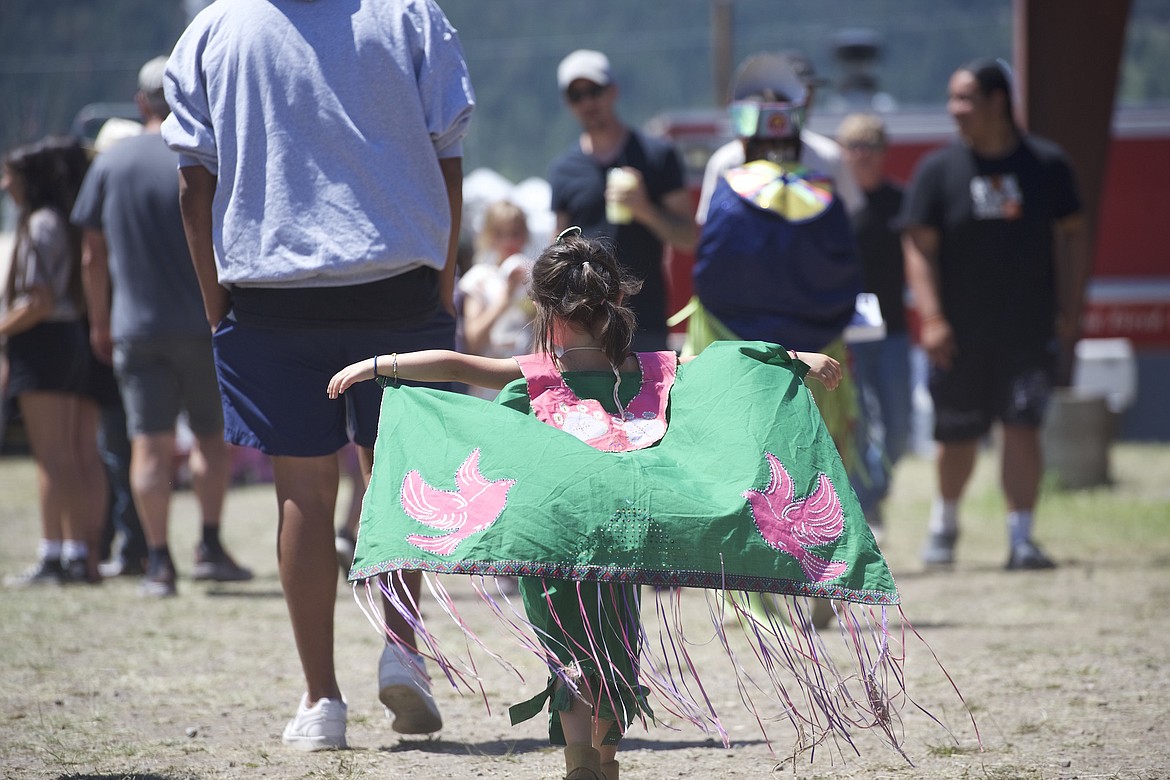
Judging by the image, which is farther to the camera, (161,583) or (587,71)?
(587,71)

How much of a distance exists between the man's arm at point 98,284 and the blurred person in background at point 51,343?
0.24m

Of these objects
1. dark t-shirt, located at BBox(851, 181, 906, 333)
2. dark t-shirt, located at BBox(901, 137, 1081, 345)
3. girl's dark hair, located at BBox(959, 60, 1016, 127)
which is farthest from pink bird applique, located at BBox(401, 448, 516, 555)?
dark t-shirt, located at BBox(851, 181, 906, 333)

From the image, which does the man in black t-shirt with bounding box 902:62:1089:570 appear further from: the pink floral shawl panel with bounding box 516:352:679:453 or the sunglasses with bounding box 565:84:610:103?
the pink floral shawl panel with bounding box 516:352:679:453

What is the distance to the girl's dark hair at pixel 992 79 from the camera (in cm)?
635

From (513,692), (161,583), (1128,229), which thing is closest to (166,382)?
(161,583)

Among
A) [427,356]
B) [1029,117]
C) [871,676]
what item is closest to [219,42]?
[427,356]

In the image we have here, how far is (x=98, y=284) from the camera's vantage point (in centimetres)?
585

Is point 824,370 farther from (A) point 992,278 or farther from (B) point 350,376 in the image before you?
(A) point 992,278

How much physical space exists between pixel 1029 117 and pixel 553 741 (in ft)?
20.9

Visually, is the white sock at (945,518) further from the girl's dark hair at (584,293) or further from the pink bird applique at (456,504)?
the pink bird applique at (456,504)

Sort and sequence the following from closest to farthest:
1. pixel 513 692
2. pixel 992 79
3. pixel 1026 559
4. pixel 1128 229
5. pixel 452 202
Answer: pixel 452 202 < pixel 513 692 < pixel 1026 559 < pixel 992 79 < pixel 1128 229

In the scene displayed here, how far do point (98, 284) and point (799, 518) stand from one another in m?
3.93

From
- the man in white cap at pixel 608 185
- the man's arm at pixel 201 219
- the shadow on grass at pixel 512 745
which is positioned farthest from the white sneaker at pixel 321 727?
the man in white cap at pixel 608 185

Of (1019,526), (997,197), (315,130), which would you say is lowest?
(1019,526)
